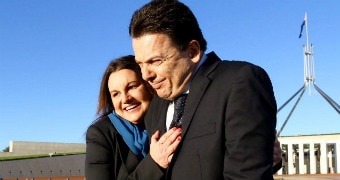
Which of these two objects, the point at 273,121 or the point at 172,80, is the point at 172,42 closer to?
the point at 172,80

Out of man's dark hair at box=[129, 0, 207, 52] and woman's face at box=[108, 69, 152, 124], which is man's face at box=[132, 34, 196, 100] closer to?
man's dark hair at box=[129, 0, 207, 52]

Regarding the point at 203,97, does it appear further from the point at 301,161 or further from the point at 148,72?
the point at 301,161

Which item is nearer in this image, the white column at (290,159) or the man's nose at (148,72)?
the man's nose at (148,72)

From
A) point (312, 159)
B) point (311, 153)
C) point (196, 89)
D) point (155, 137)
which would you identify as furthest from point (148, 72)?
point (312, 159)

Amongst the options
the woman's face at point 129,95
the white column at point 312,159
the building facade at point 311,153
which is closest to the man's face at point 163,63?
the woman's face at point 129,95

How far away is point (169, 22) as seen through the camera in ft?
8.20

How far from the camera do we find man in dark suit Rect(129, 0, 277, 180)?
2.13 metres

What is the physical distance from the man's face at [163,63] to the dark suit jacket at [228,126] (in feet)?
0.25

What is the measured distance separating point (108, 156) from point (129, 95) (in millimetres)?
410

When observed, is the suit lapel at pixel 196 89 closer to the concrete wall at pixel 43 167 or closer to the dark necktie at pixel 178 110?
the dark necktie at pixel 178 110

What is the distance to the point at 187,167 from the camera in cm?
233

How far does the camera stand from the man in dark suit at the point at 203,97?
2133 mm

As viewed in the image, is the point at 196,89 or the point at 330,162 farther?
the point at 330,162

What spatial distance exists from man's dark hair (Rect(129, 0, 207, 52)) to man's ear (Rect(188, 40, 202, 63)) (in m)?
0.02
